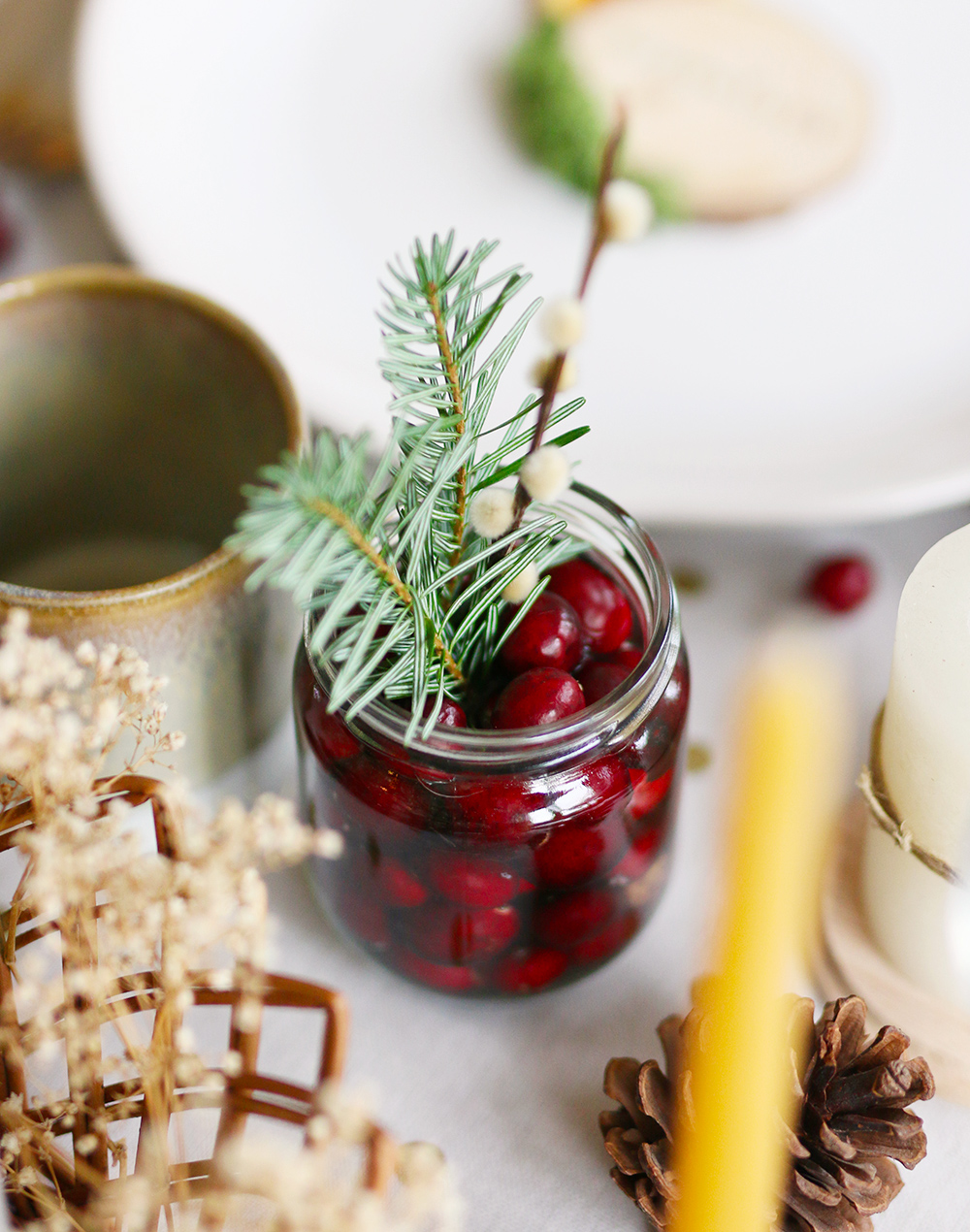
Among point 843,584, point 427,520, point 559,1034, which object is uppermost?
point 427,520

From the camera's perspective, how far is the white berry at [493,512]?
32cm

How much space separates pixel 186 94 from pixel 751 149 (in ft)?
0.98

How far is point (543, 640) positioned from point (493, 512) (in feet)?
0.24

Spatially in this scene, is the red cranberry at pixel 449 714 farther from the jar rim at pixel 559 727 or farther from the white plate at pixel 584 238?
the white plate at pixel 584 238

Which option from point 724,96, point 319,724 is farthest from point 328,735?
point 724,96

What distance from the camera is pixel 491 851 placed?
377 mm

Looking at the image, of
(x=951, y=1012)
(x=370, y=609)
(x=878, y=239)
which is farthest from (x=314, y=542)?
(x=878, y=239)

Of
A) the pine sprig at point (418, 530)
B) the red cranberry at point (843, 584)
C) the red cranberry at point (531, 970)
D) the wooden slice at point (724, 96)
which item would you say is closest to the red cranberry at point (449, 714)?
→ the pine sprig at point (418, 530)

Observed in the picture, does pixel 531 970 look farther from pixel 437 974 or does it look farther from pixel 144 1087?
pixel 144 1087

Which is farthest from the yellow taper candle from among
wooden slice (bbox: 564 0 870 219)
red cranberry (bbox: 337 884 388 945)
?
wooden slice (bbox: 564 0 870 219)

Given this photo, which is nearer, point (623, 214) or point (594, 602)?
point (623, 214)

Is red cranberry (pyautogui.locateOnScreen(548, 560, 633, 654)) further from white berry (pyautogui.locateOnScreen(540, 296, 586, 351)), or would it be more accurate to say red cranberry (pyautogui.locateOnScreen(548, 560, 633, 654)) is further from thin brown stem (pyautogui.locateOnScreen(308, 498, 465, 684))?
white berry (pyautogui.locateOnScreen(540, 296, 586, 351))

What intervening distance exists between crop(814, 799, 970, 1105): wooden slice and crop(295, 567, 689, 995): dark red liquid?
71 mm

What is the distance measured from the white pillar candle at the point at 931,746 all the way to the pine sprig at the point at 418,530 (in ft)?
0.37
